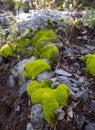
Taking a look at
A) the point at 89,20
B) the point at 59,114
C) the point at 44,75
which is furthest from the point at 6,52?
the point at 59,114

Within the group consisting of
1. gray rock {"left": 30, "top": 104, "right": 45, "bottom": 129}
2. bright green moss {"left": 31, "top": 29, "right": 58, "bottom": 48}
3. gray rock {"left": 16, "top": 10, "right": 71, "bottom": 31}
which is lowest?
gray rock {"left": 30, "top": 104, "right": 45, "bottom": 129}

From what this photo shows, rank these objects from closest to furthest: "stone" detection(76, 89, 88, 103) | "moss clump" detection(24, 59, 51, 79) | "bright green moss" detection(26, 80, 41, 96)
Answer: "stone" detection(76, 89, 88, 103) → "bright green moss" detection(26, 80, 41, 96) → "moss clump" detection(24, 59, 51, 79)

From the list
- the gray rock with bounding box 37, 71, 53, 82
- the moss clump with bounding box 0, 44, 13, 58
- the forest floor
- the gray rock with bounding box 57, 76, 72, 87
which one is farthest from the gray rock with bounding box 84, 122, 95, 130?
the moss clump with bounding box 0, 44, 13, 58

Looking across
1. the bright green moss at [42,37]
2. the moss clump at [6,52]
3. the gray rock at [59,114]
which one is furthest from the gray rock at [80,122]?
the moss clump at [6,52]

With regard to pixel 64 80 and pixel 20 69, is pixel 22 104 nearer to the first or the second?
pixel 64 80

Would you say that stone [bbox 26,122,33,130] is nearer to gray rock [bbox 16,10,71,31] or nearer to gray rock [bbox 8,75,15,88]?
gray rock [bbox 8,75,15,88]

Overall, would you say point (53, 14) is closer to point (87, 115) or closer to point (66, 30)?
point (66, 30)
